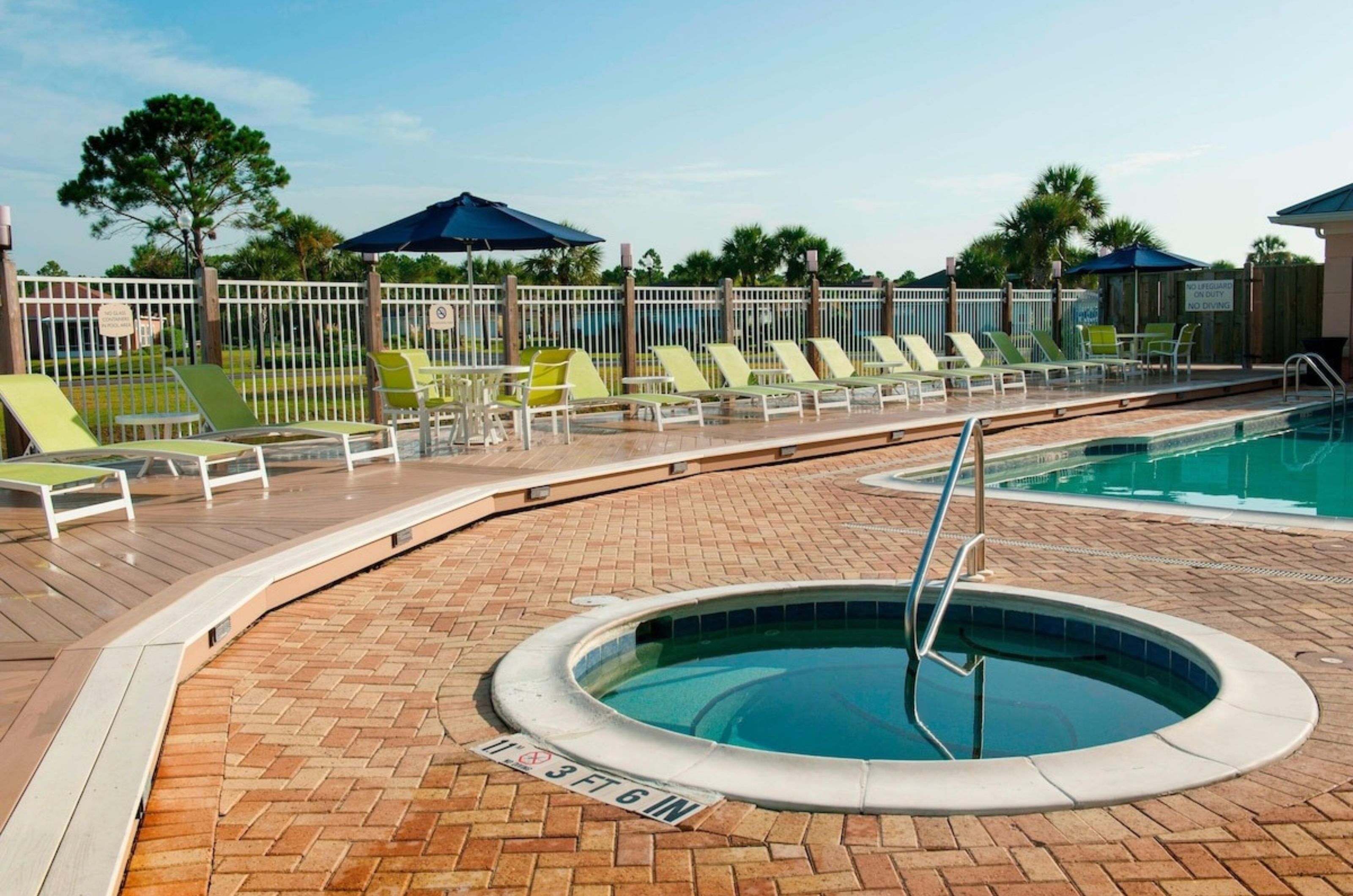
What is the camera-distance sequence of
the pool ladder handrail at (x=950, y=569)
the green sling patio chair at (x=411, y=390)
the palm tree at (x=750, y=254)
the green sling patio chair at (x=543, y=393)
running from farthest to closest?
the palm tree at (x=750, y=254) < the green sling patio chair at (x=543, y=393) < the green sling patio chair at (x=411, y=390) < the pool ladder handrail at (x=950, y=569)

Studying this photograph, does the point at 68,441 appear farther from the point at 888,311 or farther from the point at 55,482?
the point at 888,311

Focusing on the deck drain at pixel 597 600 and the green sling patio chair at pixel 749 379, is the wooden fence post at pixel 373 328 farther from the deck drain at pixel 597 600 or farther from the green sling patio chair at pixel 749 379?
the deck drain at pixel 597 600

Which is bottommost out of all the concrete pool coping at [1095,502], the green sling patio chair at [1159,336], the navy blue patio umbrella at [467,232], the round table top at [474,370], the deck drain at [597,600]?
the deck drain at [597,600]

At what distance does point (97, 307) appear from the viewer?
9.00m

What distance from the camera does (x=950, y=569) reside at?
4379 millimetres

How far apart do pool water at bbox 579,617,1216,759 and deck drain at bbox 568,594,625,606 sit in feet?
1.01

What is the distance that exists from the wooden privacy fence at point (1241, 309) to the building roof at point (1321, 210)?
1.96 metres

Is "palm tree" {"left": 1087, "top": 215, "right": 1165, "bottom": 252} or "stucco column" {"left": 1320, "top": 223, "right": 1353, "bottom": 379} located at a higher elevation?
"palm tree" {"left": 1087, "top": 215, "right": 1165, "bottom": 252}

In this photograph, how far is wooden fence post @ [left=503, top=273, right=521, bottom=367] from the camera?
11953mm

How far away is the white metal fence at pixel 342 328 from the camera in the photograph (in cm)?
905

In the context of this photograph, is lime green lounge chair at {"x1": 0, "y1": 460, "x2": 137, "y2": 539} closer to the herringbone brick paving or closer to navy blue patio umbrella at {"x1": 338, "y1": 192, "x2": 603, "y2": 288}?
the herringbone brick paving

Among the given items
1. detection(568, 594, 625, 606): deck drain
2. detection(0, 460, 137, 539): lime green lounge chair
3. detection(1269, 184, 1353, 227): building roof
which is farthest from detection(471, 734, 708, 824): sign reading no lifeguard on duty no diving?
detection(1269, 184, 1353, 227): building roof

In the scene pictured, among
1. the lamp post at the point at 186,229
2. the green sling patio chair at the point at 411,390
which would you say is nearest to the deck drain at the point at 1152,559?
the green sling patio chair at the point at 411,390

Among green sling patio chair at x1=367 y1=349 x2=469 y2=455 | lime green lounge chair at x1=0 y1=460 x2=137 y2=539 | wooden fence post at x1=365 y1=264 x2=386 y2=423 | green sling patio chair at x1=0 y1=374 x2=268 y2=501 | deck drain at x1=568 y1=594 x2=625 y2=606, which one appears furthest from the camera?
wooden fence post at x1=365 y1=264 x2=386 y2=423
